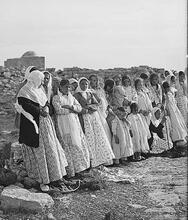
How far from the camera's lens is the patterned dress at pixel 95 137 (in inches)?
251

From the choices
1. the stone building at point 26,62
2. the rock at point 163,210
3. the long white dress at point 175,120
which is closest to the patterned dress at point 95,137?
the rock at point 163,210

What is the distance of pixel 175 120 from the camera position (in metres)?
8.27

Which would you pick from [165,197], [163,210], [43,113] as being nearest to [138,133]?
[165,197]

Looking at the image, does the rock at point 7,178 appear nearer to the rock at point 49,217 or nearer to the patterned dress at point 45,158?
the patterned dress at point 45,158

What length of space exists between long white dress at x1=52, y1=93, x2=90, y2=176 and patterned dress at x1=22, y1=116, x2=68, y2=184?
463 millimetres

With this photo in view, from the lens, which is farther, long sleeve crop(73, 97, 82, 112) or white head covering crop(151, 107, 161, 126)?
white head covering crop(151, 107, 161, 126)

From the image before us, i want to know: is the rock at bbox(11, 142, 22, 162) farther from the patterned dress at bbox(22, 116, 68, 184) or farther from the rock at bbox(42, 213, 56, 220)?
the rock at bbox(42, 213, 56, 220)

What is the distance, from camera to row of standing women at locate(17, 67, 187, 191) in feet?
16.8

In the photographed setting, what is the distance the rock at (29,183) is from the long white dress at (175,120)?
12.9 feet

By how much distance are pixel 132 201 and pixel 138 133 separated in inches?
104

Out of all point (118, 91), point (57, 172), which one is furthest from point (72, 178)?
point (118, 91)

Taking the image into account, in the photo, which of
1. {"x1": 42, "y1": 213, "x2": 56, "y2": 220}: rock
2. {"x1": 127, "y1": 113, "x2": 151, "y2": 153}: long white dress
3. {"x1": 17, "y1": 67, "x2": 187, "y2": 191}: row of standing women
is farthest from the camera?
{"x1": 127, "y1": 113, "x2": 151, "y2": 153}: long white dress

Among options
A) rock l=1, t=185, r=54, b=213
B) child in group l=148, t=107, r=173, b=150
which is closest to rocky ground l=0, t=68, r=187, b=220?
rock l=1, t=185, r=54, b=213

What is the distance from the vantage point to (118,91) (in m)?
7.85
